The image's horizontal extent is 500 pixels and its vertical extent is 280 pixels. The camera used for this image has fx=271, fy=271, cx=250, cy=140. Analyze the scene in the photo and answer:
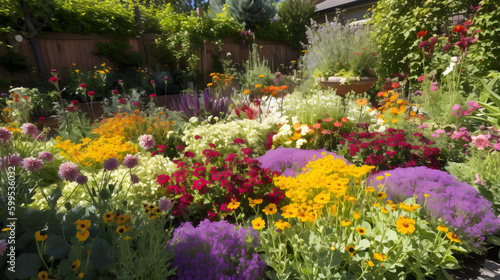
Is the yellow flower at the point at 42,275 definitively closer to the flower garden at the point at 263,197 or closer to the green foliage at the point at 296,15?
the flower garden at the point at 263,197

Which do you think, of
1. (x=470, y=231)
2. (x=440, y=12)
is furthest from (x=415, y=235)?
(x=440, y=12)

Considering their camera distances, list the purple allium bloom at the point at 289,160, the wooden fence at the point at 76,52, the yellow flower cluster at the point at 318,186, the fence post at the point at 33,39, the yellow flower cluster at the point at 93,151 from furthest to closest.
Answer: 1. the wooden fence at the point at 76,52
2. the fence post at the point at 33,39
3. the purple allium bloom at the point at 289,160
4. the yellow flower cluster at the point at 93,151
5. the yellow flower cluster at the point at 318,186

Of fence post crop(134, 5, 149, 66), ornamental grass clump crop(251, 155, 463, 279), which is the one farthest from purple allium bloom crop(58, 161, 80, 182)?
fence post crop(134, 5, 149, 66)

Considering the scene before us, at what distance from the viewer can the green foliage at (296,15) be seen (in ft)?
37.6

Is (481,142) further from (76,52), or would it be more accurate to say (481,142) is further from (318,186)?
(76,52)

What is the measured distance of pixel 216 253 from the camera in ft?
4.89

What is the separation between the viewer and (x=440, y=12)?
527 cm


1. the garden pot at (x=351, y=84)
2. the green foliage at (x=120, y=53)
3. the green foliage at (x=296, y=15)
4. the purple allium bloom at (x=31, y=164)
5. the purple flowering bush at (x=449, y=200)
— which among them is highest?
the green foliage at (x=296, y=15)

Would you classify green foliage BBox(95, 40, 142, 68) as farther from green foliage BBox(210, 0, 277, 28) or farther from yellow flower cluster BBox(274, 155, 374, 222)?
yellow flower cluster BBox(274, 155, 374, 222)

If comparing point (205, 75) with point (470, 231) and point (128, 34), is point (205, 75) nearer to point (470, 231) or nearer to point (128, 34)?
point (128, 34)

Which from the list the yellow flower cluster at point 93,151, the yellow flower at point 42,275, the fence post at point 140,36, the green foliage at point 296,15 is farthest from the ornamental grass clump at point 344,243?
the green foliage at point 296,15

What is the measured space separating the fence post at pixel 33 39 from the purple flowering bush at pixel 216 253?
23.6ft

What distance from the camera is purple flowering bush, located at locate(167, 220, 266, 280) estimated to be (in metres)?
1.43

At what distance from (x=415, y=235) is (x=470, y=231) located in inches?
17.1
